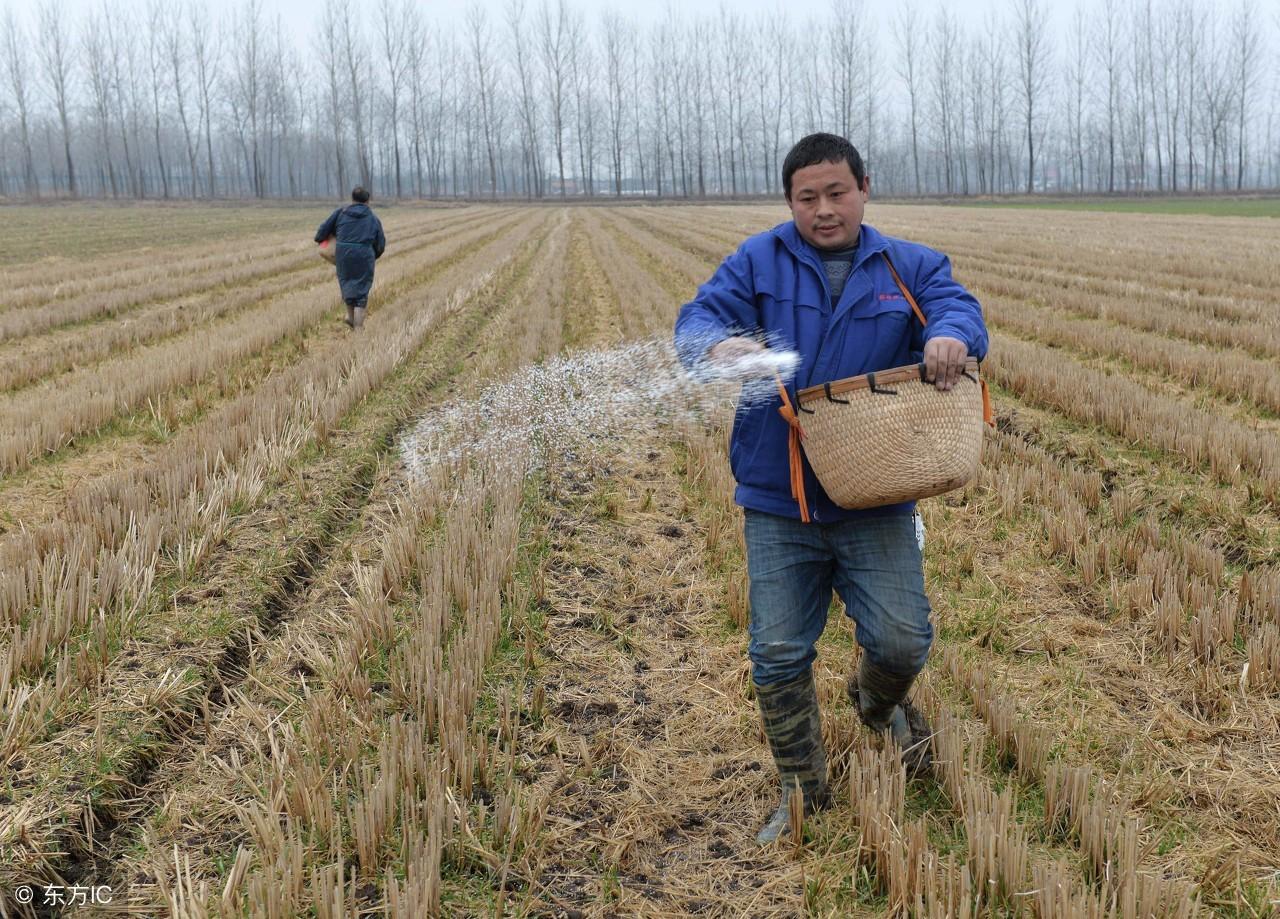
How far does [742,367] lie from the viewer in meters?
2.20

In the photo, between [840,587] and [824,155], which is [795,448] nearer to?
[840,587]

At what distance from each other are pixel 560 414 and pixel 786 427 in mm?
4756

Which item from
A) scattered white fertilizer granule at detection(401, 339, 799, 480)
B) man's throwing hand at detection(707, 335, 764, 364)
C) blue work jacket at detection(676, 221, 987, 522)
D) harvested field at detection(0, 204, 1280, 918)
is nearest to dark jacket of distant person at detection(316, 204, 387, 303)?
harvested field at detection(0, 204, 1280, 918)

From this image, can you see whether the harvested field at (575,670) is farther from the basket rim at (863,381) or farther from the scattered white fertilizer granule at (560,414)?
the basket rim at (863,381)

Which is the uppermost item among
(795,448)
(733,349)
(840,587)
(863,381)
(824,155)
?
(824,155)

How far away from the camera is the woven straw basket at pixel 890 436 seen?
223cm

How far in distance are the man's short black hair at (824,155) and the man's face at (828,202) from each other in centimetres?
1

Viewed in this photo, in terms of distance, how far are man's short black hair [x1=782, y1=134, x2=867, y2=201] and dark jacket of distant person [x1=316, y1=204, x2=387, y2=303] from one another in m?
8.84

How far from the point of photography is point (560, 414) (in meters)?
7.02

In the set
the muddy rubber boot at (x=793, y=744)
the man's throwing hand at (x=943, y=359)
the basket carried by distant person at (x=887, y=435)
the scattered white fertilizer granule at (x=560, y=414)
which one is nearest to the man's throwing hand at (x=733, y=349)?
the man's throwing hand at (x=943, y=359)

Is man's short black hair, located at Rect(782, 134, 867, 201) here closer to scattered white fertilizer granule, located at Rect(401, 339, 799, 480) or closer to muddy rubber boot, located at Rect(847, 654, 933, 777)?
muddy rubber boot, located at Rect(847, 654, 933, 777)

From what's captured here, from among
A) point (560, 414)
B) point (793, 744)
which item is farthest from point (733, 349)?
point (560, 414)

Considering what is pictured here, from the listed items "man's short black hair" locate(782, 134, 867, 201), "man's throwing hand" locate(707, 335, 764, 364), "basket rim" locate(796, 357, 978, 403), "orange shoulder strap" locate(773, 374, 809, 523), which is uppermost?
"man's short black hair" locate(782, 134, 867, 201)

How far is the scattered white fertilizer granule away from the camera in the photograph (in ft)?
19.9
